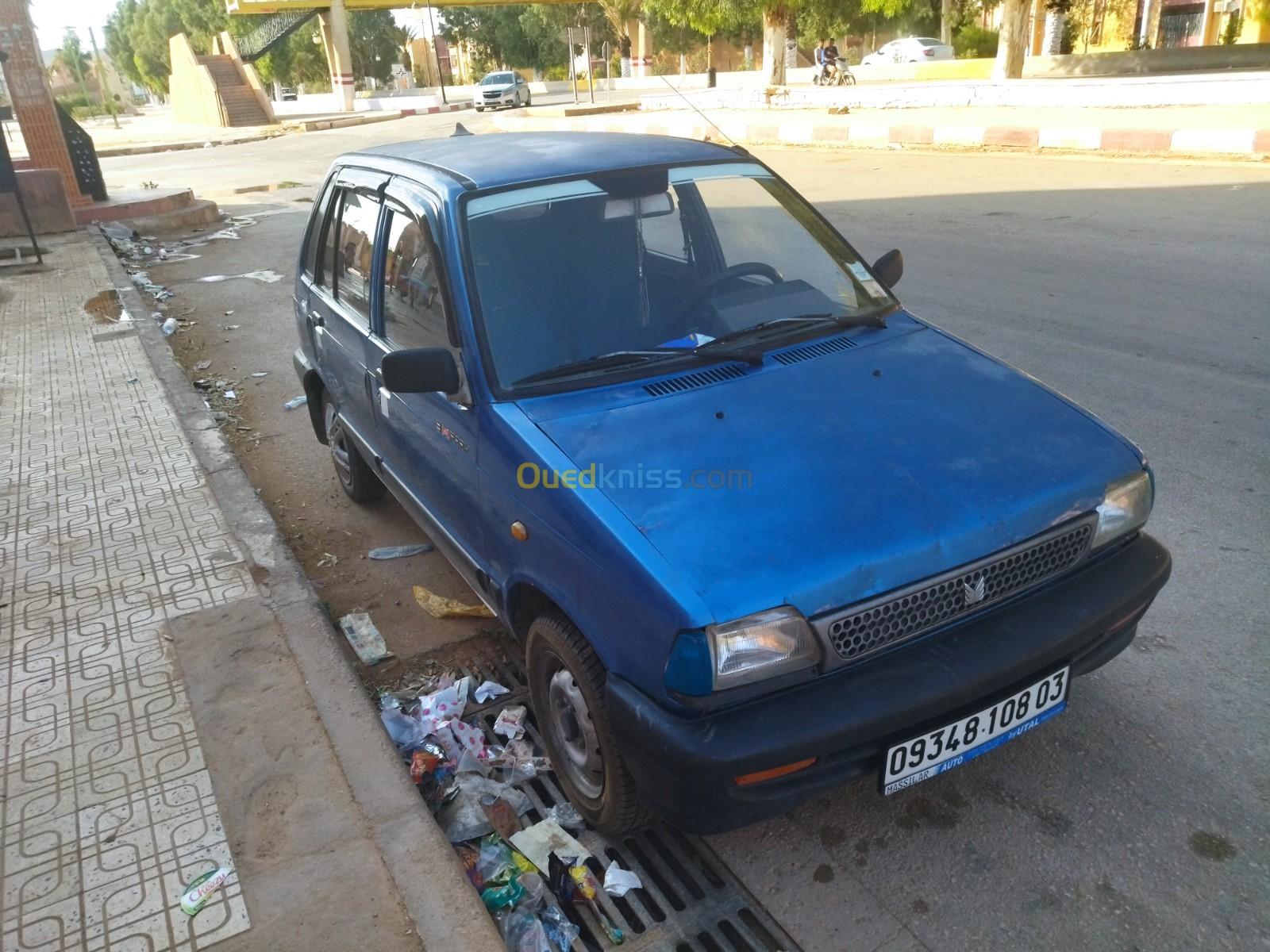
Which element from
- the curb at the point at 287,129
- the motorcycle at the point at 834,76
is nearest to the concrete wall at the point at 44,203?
the curb at the point at 287,129

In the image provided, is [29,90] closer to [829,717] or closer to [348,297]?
[348,297]

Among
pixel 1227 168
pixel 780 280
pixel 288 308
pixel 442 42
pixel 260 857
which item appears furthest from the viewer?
pixel 442 42

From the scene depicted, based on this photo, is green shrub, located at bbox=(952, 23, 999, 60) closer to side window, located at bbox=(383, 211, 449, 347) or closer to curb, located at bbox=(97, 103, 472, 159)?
curb, located at bbox=(97, 103, 472, 159)

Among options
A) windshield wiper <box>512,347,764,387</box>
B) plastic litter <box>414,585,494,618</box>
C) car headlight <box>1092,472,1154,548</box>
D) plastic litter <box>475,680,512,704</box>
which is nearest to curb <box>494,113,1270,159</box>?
plastic litter <box>414,585,494,618</box>

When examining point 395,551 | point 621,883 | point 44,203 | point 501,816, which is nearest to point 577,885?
point 621,883

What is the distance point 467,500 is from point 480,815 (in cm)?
98

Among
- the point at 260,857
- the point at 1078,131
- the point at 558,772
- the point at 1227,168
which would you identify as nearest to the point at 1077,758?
the point at 558,772

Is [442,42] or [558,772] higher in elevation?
[442,42]

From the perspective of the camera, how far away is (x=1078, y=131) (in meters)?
14.7

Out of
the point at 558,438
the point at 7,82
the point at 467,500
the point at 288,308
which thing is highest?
the point at 7,82

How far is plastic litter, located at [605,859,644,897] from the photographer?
2523 millimetres

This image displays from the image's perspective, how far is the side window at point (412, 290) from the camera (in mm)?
3119

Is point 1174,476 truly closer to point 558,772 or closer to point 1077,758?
point 1077,758

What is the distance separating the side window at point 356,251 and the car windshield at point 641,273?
0.84m
